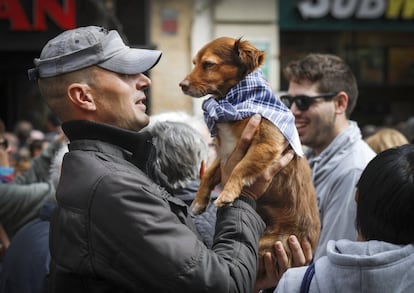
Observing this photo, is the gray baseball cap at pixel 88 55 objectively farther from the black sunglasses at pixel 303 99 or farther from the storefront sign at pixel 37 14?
the storefront sign at pixel 37 14

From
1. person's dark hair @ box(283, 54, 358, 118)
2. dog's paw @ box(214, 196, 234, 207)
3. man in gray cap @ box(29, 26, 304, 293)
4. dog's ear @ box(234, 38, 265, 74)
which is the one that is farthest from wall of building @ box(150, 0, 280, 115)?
man in gray cap @ box(29, 26, 304, 293)

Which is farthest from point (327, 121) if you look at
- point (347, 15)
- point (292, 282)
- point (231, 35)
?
point (347, 15)

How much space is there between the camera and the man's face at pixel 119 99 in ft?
6.11

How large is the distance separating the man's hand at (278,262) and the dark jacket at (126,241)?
0.52m

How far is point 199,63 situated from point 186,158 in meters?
0.44

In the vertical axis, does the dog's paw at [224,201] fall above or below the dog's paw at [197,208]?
above

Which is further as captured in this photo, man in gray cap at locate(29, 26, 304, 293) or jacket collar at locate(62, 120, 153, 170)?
jacket collar at locate(62, 120, 153, 170)

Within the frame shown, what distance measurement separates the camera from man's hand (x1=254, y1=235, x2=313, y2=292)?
7.68ft

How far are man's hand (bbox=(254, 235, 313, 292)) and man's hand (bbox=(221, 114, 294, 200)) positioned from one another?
279 mm

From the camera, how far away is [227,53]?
7.82 ft

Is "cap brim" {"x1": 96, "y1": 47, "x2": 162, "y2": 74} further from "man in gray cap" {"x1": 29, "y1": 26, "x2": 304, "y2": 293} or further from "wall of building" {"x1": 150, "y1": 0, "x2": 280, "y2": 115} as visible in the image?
"wall of building" {"x1": 150, "y1": 0, "x2": 280, "y2": 115}

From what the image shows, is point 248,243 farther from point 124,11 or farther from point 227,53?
point 124,11

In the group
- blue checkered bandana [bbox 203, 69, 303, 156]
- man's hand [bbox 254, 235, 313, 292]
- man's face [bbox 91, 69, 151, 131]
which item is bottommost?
man's hand [bbox 254, 235, 313, 292]

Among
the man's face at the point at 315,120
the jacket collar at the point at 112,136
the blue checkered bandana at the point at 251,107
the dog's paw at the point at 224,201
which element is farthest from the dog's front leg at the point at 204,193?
the man's face at the point at 315,120
